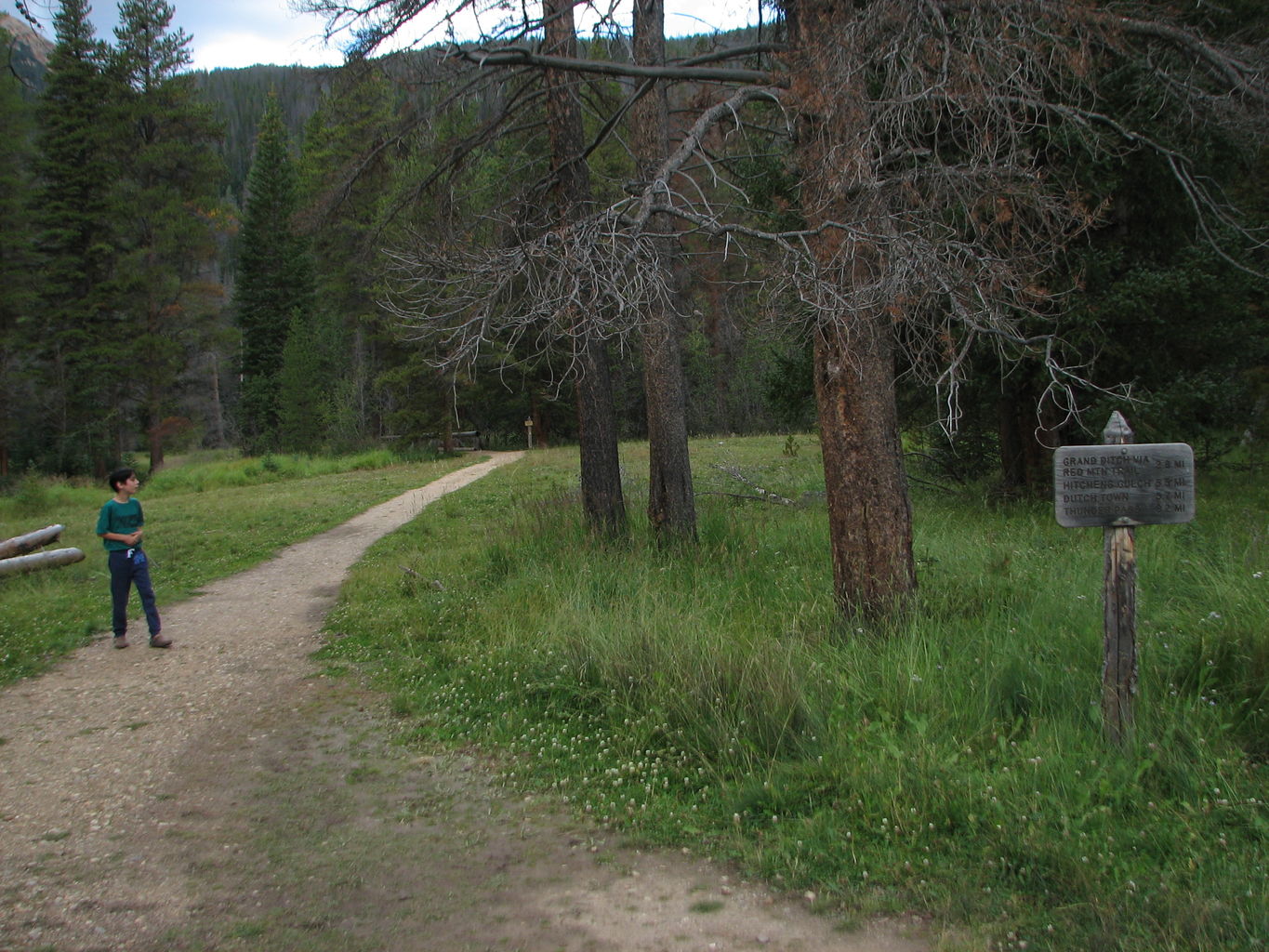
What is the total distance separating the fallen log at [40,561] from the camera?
11.5 meters

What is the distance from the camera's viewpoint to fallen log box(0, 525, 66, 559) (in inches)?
487

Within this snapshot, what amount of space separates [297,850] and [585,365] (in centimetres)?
717

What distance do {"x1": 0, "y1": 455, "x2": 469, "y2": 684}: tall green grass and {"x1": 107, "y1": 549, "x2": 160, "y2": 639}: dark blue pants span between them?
1.96 ft

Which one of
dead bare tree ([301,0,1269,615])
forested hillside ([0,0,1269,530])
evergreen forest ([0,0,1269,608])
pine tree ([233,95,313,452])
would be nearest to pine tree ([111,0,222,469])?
pine tree ([233,95,313,452])

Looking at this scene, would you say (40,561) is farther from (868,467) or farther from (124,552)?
(868,467)

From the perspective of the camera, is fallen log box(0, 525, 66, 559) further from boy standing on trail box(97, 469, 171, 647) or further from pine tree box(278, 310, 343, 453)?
pine tree box(278, 310, 343, 453)

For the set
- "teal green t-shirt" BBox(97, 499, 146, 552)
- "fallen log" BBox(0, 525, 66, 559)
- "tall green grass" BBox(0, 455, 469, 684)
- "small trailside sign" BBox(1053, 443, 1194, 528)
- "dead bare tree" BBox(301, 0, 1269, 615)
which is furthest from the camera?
"fallen log" BBox(0, 525, 66, 559)

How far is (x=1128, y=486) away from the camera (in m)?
4.66

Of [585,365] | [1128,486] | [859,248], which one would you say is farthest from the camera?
[585,365]

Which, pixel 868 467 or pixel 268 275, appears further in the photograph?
pixel 268 275

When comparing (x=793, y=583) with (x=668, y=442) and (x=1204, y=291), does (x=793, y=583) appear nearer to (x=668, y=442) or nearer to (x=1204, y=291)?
(x=668, y=442)

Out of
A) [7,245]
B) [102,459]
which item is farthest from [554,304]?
[102,459]

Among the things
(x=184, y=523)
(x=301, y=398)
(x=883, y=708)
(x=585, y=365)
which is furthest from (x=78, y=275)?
(x=883, y=708)

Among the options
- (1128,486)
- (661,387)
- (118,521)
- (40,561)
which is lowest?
(40,561)
